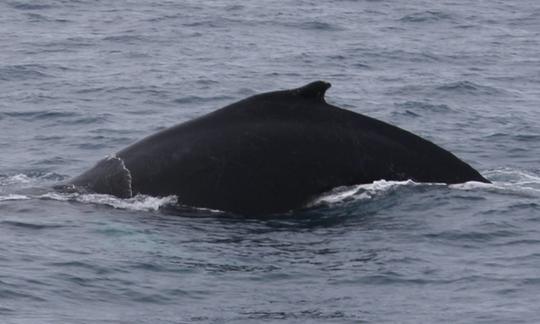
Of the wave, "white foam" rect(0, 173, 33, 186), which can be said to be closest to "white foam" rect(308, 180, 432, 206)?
the wave

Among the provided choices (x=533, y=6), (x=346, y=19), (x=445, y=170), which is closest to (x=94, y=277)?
(x=445, y=170)

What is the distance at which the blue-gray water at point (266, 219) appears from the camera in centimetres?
1427

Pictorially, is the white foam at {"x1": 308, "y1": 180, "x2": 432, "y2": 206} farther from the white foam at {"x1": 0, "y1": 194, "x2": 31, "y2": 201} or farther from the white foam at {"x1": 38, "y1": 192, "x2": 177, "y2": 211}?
the white foam at {"x1": 0, "y1": 194, "x2": 31, "y2": 201}

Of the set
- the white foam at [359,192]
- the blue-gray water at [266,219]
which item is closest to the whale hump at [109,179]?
the blue-gray water at [266,219]

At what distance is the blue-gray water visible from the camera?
14.3m

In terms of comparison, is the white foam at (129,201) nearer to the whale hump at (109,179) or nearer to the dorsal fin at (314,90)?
the whale hump at (109,179)

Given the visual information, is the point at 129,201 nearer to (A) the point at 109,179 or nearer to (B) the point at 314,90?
(A) the point at 109,179

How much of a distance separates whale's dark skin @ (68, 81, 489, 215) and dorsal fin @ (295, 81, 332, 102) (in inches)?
0.5

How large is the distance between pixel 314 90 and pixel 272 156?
101cm

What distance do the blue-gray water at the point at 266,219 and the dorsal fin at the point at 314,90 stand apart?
1.32 metres

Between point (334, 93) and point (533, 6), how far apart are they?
19499 millimetres

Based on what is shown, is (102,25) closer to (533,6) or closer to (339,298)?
(533,6)

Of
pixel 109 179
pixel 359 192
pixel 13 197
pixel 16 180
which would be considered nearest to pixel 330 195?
pixel 359 192

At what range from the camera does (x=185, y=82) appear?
1212 inches
